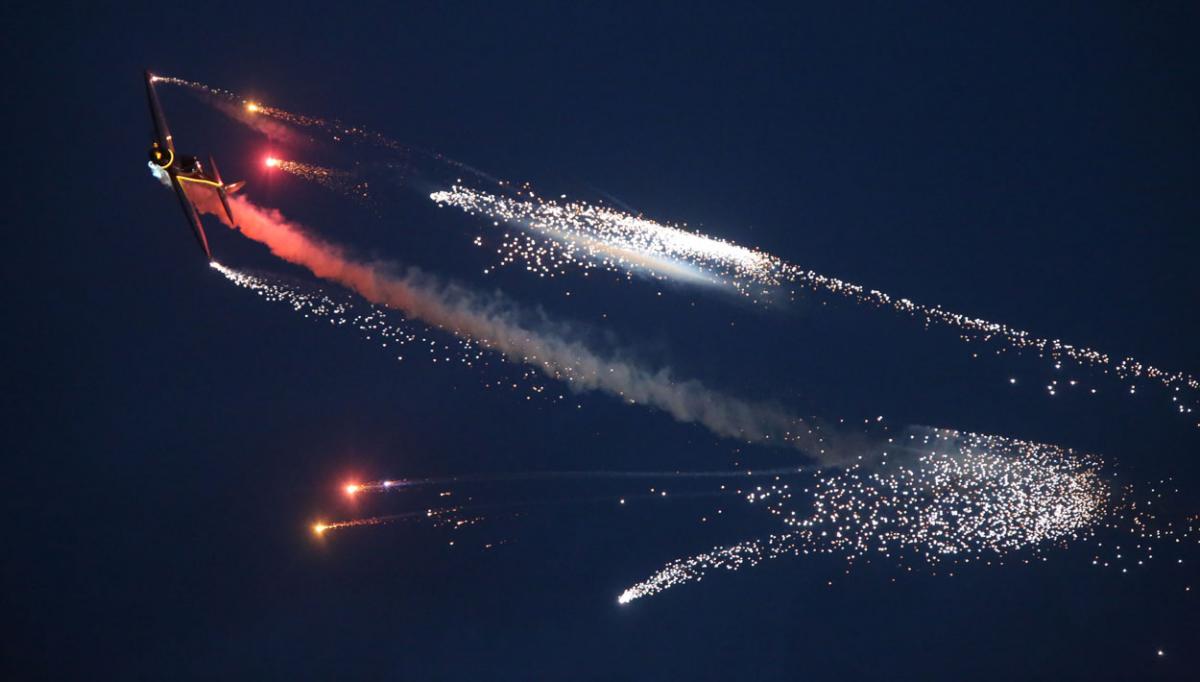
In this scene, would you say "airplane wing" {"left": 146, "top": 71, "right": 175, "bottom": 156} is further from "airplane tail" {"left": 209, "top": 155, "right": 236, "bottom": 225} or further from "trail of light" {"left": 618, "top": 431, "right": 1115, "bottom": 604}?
"trail of light" {"left": 618, "top": 431, "right": 1115, "bottom": 604}

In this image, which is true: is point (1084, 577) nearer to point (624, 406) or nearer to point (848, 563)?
point (848, 563)

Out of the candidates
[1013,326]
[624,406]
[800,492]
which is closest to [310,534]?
[624,406]

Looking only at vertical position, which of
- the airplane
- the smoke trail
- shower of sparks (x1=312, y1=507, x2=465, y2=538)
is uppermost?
the airplane

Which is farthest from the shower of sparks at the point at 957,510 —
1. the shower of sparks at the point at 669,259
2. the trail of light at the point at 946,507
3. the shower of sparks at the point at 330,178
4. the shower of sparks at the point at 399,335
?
the shower of sparks at the point at 330,178

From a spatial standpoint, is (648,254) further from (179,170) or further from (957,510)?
(179,170)

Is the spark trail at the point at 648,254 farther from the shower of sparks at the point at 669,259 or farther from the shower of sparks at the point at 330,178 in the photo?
the shower of sparks at the point at 330,178

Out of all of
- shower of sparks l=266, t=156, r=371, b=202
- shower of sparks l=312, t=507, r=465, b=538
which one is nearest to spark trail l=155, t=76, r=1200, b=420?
shower of sparks l=266, t=156, r=371, b=202
